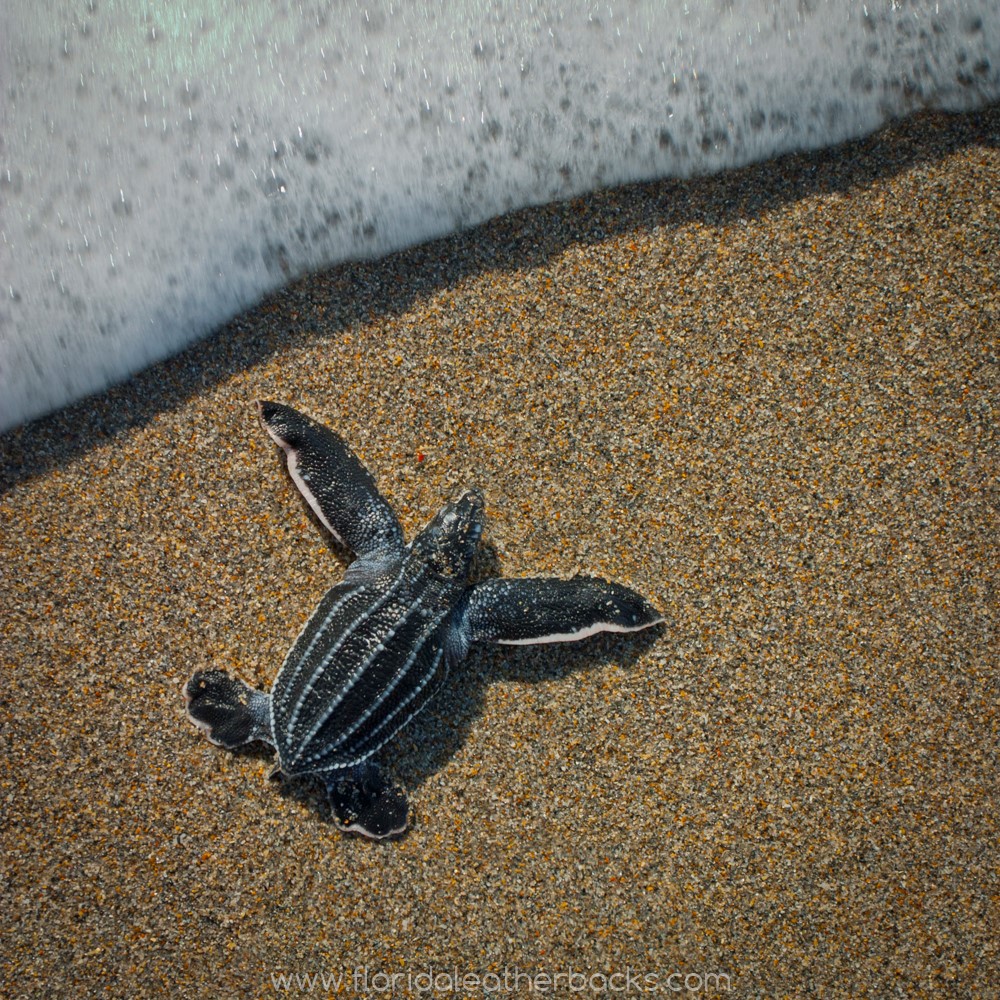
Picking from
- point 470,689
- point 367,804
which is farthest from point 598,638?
point 367,804

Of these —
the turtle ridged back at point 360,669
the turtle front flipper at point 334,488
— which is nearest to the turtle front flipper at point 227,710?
the turtle ridged back at point 360,669

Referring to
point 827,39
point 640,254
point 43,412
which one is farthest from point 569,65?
point 43,412

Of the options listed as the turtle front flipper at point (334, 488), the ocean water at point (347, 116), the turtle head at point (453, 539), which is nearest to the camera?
the turtle head at point (453, 539)

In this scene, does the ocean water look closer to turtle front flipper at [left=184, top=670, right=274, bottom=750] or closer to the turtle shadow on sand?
turtle front flipper at [left=184, top=670, right=274, bottom=750]

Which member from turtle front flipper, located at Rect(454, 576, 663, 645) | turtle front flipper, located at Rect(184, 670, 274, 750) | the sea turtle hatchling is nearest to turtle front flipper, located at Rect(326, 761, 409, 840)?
the sea turtle hatchling

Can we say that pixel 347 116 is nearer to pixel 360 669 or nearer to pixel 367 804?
pixel 360 669

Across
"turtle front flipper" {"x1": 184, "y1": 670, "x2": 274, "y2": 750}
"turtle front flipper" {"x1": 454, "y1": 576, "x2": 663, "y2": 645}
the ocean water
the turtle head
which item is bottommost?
"turtle front flipper" {"x1": 184, "y1": 670, "x2": 274, "y2": 750}

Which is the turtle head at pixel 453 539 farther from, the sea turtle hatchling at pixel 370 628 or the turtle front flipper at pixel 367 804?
the turtle front flipper at pixel 367 804
